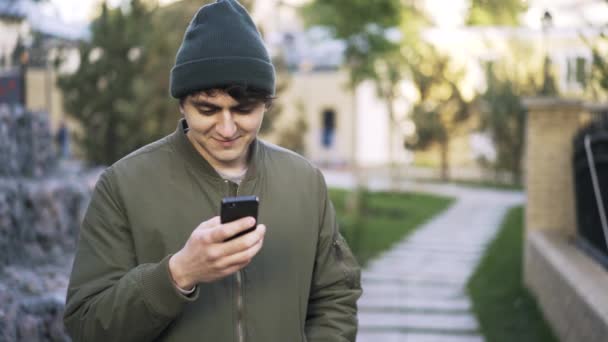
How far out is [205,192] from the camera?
213 centimetres

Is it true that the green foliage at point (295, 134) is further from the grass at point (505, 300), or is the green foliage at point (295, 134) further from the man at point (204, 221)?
the man at point (204, 221)

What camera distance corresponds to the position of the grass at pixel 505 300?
6.61 metres

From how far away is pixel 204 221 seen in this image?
2035 mm

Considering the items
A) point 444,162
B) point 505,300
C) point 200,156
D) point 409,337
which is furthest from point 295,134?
point 200,156

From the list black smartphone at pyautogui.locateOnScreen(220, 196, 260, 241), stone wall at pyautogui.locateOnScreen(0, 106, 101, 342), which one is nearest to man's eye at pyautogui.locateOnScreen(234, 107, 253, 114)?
black smartphone at pyautogui.locateOnScreen(220, 196, 260, 241)

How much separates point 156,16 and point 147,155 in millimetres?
8282

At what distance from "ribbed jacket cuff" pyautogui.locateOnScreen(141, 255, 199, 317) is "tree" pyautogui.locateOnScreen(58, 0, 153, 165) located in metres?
6.90

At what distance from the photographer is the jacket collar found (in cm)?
215

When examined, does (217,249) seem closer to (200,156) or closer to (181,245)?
(181,245)

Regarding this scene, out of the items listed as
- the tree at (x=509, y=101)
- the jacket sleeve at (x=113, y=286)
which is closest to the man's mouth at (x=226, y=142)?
the jacket sleeve at (x=113, y=286)

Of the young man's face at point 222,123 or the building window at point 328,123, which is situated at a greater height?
the young man's face at point 222,123

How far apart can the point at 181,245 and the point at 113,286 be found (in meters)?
0.21

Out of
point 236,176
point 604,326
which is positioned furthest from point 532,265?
point 236,176

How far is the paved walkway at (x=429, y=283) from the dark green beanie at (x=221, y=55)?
4.85m
